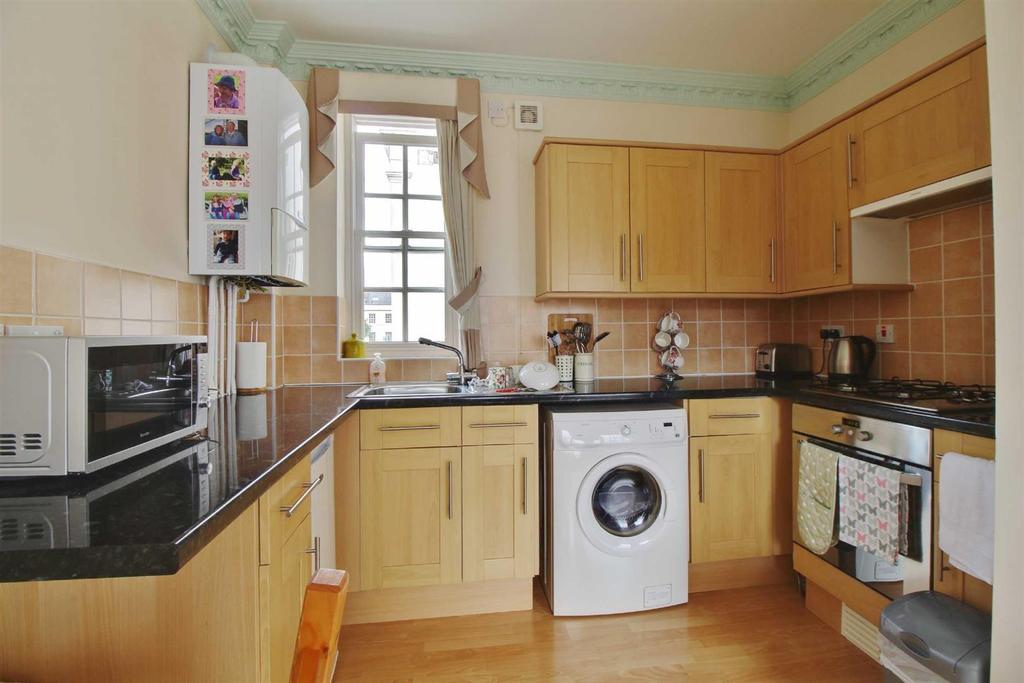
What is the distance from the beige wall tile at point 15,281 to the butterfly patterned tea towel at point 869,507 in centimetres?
257

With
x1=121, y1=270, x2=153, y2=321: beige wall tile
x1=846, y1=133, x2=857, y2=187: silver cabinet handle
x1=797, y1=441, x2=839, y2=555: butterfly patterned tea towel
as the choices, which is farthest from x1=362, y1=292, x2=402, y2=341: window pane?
x1=846, y1=133, x2=857, y2=187: silver cabinet handle

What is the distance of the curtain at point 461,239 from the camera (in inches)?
99.7

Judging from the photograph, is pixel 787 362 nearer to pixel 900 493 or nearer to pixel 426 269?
pixel 900 493

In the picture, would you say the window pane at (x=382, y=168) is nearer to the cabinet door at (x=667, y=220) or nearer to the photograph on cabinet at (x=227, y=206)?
the photograph on cabinet at (x=227, y=206)

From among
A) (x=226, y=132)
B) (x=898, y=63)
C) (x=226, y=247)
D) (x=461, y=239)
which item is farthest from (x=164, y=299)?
(x=898, y=63)

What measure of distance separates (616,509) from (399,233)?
1.90 m

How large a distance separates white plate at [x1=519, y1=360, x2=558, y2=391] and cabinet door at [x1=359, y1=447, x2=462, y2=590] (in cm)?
49

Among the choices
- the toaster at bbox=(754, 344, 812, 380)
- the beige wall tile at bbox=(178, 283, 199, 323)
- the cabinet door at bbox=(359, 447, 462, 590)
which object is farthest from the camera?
the toaster at bbox=(754, 344, 812, 380)

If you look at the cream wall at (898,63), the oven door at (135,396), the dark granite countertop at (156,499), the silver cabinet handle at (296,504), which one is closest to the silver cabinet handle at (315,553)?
the silver cabinet handle at (296,504)

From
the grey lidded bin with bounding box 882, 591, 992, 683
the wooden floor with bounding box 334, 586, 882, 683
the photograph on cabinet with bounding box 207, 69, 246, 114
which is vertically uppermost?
the photograph on cabinet with bounding box 207, 69, 246, 114

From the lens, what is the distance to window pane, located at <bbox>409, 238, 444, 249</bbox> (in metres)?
2.74

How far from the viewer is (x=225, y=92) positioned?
1853 millimetres

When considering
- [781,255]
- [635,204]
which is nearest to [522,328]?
[635,204]

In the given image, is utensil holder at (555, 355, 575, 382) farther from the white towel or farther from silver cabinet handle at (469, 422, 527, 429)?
the white towel
